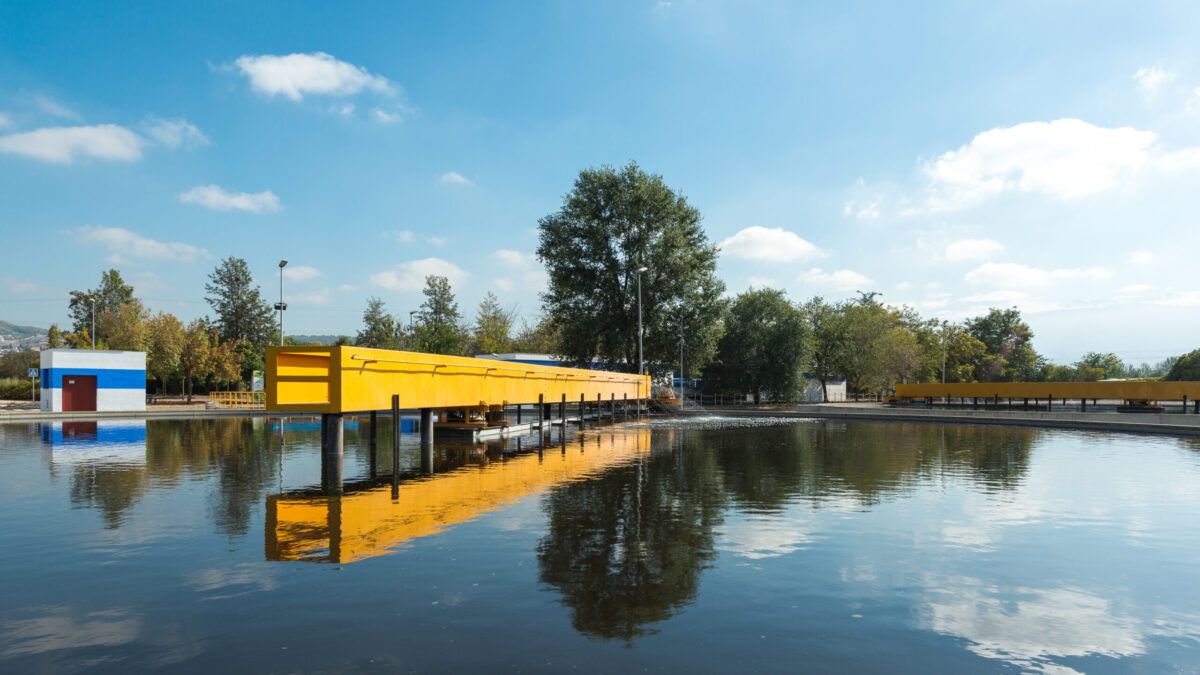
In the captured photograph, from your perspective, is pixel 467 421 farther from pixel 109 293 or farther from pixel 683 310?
pixel 109 293

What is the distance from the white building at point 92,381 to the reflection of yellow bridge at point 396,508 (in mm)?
43196

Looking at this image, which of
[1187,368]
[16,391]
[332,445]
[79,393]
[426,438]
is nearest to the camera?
[332,445]

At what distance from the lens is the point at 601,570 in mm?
7840

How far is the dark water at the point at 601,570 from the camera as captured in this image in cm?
560

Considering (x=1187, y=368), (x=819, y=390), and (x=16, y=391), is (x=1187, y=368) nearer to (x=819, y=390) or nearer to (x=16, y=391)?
(x=819, y=390)

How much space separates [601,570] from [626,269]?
41877 mm

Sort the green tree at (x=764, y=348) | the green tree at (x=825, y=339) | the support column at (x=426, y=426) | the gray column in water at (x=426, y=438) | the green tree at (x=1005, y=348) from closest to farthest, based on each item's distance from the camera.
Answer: the gray column in water at (x=426, y=438) < the support column at (x=426, y=426) < the green tree at (x=764, y=348) < the green tree at (x=825, y=339) < the green tree at (x=1005, y=348)

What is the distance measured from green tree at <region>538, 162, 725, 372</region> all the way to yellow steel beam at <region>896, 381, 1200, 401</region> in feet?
66.2

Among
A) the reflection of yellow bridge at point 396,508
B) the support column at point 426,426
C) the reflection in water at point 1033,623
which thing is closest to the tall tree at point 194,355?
the support column at point 426,426

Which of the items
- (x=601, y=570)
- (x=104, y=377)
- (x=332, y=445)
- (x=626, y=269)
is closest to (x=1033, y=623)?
(x=601, y=570)

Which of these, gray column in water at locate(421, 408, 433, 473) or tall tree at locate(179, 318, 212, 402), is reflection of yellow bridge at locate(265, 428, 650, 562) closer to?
gray column in water at locate(421, 408, 433, 473)

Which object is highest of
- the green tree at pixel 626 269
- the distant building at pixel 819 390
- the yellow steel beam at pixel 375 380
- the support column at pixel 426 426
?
the green tree at pixel 626 269

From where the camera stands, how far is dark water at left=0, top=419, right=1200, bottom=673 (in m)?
5.60

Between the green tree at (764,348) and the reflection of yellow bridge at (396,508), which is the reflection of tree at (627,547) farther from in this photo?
the green tree at (764,348)
